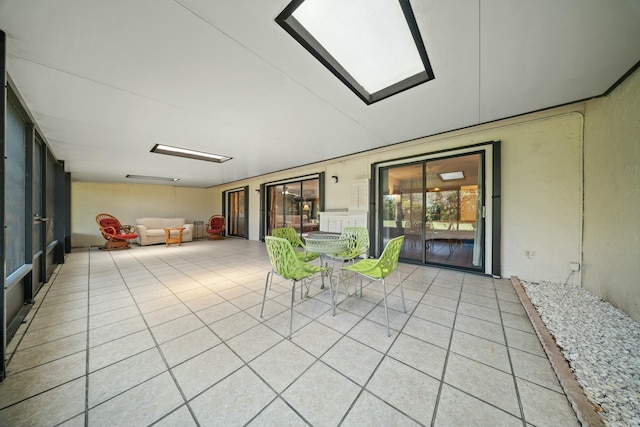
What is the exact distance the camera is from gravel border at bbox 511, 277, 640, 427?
112cm

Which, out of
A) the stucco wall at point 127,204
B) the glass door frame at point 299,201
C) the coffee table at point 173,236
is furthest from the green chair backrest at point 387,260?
the stucco wall at point 127,204

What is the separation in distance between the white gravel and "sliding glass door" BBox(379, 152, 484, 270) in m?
1.20

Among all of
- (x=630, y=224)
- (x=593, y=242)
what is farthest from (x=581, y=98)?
(x=593, y=242)

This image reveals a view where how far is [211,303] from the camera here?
8.13 feet

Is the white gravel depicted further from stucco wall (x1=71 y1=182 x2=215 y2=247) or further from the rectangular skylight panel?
stucco wall (x1=71 y1=182 x2=215 y2=247)

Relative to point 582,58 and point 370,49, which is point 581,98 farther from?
point 370,49

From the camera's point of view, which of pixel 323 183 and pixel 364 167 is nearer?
pixel 364 167

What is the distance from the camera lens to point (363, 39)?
5.75 feet

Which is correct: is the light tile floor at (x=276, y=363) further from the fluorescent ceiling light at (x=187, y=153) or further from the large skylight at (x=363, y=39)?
the fluorescent ceiling light at (x=187, y=153)

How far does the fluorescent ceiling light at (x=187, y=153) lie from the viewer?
14.0 feet

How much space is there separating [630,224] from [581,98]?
156 cm

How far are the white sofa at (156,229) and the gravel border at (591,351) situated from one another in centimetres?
910

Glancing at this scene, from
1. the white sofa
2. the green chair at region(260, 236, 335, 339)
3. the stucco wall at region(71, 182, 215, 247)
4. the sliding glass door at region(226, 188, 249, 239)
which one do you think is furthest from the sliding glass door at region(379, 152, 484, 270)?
the stucco wall at region(71, 182, 215, 247)

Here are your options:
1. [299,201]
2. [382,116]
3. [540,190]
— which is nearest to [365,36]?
[382,116]
